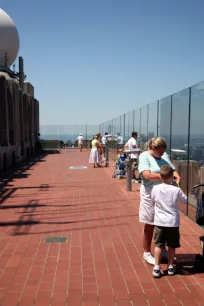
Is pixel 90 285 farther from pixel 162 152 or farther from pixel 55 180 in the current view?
pixel 55 180

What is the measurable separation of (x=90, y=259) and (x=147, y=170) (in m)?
1.55

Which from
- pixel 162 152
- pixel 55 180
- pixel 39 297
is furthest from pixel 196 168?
pixel 55 180

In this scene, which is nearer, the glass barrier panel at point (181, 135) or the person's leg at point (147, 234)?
the person's leg at point (147, 234)

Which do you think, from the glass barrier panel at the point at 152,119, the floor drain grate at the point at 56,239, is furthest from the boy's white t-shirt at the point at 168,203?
the glass barrier panel at the point at 152,119

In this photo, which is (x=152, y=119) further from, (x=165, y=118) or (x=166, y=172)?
(x=166, y=172)

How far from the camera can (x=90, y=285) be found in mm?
3861

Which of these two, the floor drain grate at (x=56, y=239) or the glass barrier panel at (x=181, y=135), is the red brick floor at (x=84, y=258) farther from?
the glass barrier panel at (x=181, y=135)

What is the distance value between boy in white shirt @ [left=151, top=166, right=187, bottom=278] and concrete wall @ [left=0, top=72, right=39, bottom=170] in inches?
463

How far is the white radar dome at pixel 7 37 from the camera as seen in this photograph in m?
22.8

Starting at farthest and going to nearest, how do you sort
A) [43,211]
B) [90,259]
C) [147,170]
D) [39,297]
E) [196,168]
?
[43,211] → [196,168] → [90,259] → [147,170] → [39,297]

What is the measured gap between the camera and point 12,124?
17.9 metres

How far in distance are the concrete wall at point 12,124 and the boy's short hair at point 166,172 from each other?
467 inches

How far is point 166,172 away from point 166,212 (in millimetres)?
487

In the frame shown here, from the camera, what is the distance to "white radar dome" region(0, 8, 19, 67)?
22.8 meters
